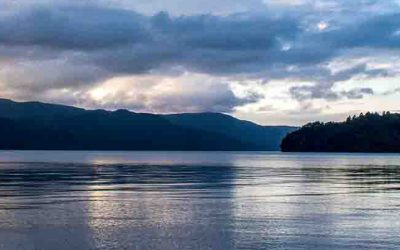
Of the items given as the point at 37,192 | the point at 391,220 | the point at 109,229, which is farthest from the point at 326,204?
the point at 37,192

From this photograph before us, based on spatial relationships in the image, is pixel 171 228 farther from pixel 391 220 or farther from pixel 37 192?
pixel 37 192

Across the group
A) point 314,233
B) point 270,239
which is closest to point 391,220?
point 314,233

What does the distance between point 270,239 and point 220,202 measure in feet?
59.0

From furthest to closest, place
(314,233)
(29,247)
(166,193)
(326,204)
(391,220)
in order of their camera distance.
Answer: (166,193)
(326,204)
(391,220)
(314,233)
(29,247)

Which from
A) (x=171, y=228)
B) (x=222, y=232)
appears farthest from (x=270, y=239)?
(x=171, y=228)

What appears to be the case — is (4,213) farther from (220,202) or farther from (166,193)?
(166,193)

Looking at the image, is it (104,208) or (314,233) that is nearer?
(314,233)

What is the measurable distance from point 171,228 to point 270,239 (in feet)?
19.3

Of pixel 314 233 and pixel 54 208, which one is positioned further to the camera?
pixel 54 208

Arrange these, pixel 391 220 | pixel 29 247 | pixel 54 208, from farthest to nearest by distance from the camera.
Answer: pixel 54 208
pixel 391 220
pixel 29 247

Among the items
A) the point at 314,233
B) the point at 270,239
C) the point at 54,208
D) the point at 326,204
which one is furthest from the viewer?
the point at 326,204

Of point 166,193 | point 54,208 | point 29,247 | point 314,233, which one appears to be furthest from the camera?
point 166,193

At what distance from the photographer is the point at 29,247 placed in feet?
94.9

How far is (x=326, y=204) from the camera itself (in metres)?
47.9
